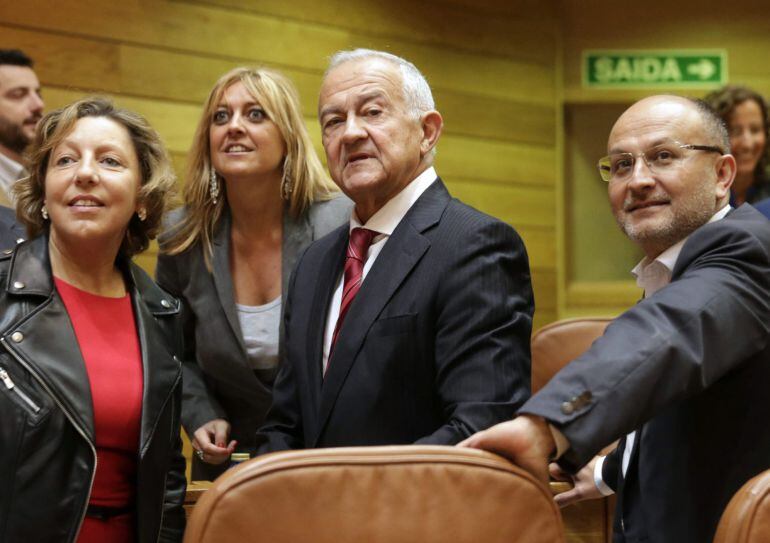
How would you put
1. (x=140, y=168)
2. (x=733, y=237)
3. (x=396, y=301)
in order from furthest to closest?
(x=140, y=168) → (x=396, y=301) → (x=733, y=237)

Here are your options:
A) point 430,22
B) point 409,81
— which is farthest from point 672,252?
point 430,22

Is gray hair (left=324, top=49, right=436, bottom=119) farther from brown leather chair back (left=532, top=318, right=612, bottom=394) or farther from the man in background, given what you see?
the man in background

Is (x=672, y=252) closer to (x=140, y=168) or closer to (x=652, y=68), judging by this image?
(x=140, y=168)

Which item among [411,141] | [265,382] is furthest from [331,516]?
[265,382]

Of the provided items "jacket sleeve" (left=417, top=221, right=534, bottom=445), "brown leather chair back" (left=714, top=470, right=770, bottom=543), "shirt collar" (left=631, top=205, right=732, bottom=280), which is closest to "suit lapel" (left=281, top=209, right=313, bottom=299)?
"jacket sleeve" (left=417, top=221, right=534, bottom=445)

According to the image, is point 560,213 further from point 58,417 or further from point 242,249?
point 58,417

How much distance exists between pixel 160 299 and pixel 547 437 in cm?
112

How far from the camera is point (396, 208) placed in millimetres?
2090

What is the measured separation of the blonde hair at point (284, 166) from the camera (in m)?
2.84

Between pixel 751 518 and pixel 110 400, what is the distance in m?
1.21

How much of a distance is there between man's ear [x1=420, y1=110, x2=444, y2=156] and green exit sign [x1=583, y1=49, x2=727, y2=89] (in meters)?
3.82

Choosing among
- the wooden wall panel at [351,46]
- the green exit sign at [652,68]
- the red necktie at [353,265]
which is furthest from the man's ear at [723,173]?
the green exit sign at [652,68]

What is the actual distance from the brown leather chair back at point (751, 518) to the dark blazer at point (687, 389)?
18 centimetres

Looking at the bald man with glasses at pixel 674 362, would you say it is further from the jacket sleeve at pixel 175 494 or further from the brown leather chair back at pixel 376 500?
the jacket sleeve at pixel 175 494
